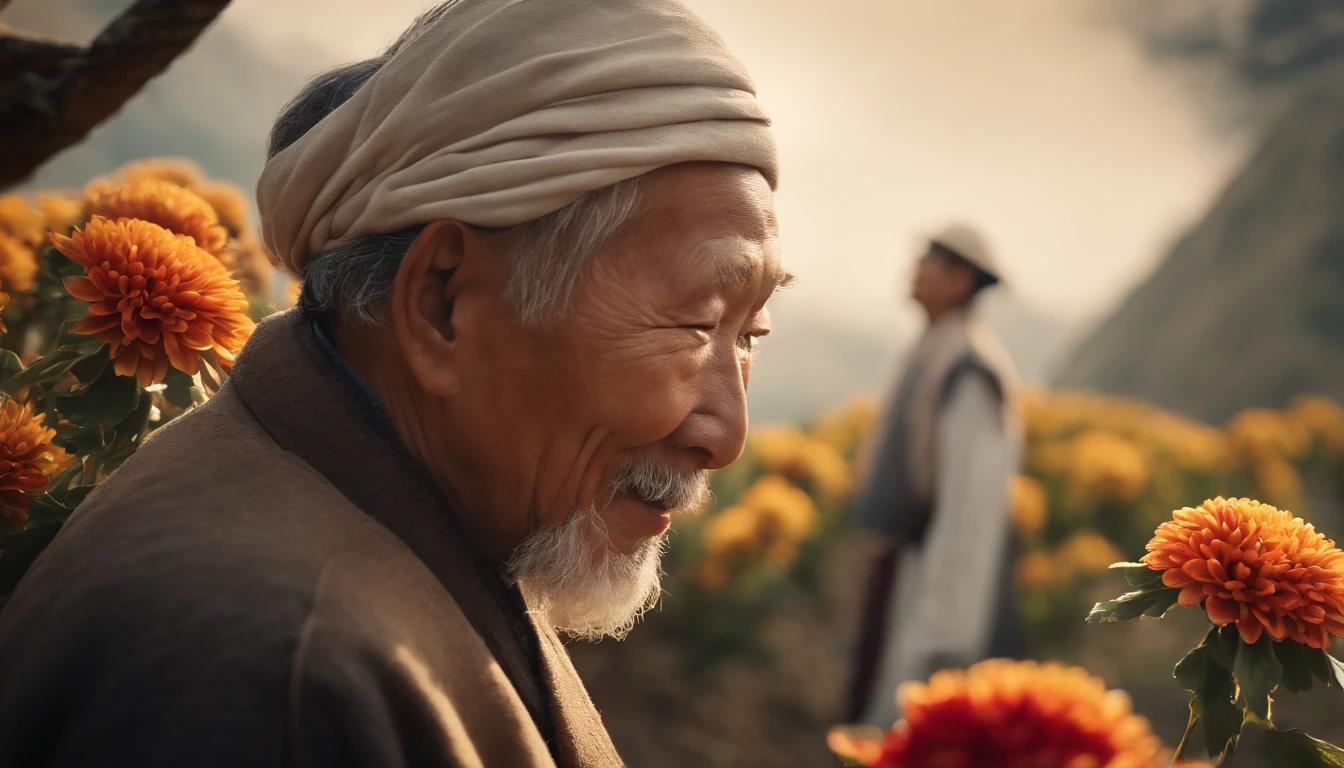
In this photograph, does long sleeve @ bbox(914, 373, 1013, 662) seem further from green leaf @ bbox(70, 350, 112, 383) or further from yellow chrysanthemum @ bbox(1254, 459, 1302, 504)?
green leaf @ bbox(70, 350, 112, 383)

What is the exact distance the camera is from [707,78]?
1612 millimetres

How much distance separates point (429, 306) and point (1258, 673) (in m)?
1.23

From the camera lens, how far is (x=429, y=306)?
158cm

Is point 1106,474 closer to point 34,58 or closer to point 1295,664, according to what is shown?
point 1295,664

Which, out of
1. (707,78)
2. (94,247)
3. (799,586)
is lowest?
(94,247)

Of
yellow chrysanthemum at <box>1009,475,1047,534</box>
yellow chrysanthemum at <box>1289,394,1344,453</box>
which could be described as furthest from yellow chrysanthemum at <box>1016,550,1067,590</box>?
yellow chrysanthemum at <box>1289,394,1344,453</box>

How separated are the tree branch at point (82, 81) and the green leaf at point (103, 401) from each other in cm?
82

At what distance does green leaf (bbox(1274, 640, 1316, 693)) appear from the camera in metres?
1.24

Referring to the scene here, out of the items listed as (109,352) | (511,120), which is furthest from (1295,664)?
(109,352)

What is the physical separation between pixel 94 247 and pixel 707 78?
1.00 meters

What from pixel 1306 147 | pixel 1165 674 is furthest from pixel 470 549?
pixel 1306 147

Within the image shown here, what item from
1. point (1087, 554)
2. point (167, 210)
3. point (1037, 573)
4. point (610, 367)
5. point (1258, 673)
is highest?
point (1087, 554)

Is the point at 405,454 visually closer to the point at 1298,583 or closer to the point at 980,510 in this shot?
the point at 1298,583

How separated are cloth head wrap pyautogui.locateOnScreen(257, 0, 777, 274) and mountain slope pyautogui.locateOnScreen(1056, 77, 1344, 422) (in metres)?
15.0
